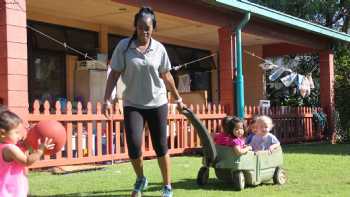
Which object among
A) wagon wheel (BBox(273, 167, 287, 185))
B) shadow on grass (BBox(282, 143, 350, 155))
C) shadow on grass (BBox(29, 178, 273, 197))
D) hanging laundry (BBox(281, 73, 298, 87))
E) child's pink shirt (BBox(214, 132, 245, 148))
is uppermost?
hanging laundry (BBox(281, 73, 298, 87))

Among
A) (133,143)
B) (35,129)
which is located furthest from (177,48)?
(35,129)

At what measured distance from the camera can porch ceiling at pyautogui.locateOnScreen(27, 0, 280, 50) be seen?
11.4 m

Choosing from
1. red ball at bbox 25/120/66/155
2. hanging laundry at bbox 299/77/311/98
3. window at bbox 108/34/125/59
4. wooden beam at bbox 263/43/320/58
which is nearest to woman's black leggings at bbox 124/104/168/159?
red ball at bbox 25/120/66/155

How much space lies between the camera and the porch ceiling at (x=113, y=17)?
11.4 metres

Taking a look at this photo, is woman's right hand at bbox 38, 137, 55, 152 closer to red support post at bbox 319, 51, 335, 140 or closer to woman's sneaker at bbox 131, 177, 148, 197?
woman's sneaker at bbox 131, 177, 148, 197

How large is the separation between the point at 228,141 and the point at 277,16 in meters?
Result: 7.58

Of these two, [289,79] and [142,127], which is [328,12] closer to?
[289,79]

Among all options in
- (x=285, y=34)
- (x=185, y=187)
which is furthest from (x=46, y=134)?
(x=285, y=34)

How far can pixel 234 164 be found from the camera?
636 cm

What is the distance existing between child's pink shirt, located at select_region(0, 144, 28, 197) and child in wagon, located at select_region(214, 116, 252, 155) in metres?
3.04

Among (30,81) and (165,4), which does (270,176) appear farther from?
(30,81)

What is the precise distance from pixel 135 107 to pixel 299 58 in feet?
62.8

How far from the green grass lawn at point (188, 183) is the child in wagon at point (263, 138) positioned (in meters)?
0.50

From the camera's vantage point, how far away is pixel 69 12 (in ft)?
40.2
